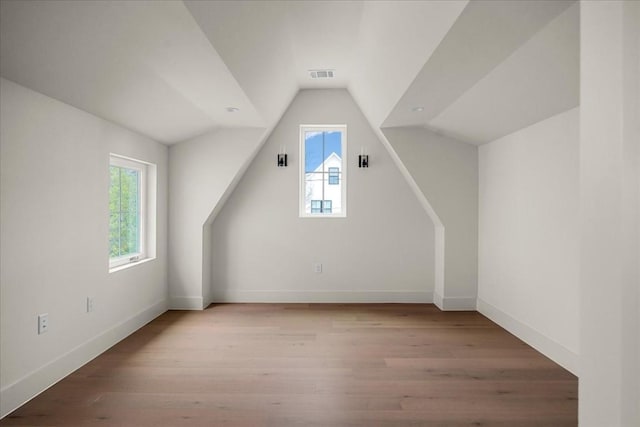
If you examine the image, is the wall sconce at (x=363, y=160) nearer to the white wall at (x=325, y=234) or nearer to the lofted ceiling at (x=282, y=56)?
the white wall at (x=325, y=234)

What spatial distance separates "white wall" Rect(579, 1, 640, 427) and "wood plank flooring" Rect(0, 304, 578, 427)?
3.95 feet

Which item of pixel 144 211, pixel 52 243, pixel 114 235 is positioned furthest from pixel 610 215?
pixel 144 211

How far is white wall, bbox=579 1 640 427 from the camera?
3.62 feet

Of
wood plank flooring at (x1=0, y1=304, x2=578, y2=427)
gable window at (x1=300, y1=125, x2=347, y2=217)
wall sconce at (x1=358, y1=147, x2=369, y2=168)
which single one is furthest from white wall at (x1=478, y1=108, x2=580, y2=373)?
gable window at (x1=300, y1=125, x2=347, y2=217)

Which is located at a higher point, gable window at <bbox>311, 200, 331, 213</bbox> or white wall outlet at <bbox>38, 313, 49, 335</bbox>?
gable window at <bbox>311, 200, 331, 213</bbox>

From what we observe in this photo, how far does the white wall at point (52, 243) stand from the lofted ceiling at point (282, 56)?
0.65ft

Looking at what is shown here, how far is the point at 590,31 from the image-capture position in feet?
4.09

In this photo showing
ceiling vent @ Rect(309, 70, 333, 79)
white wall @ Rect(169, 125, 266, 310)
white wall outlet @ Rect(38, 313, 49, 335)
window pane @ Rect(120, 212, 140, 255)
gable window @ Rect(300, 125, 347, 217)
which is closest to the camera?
white wall outlet @ Rect(38, 313, 49, 335)

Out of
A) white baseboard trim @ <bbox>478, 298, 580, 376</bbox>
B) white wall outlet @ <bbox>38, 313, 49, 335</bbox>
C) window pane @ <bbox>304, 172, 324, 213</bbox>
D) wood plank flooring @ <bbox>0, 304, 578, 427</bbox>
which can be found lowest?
wood plank flooring @ <bbox>0, 304, 578, 427</bbox>

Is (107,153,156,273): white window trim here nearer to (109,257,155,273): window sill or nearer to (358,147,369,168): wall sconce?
(109,257,155,273): window sill

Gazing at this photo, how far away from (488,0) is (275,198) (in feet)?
11.7

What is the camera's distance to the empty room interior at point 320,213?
1.73m

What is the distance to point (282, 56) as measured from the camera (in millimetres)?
3346

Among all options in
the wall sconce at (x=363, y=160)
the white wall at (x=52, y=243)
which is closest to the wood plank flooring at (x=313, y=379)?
the white wall at (x=52, y=243)
